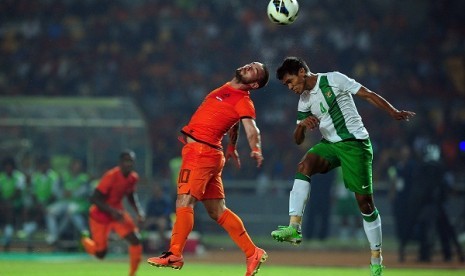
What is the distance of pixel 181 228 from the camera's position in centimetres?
1120

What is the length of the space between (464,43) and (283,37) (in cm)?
504

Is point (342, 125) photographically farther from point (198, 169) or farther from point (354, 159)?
point (198, 169)

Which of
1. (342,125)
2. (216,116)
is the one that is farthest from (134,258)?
(342,125)

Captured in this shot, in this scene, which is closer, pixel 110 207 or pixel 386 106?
pixel 386 106

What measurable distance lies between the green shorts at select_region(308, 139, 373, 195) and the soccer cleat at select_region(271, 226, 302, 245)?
882 millimetres

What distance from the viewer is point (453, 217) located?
24.3 m

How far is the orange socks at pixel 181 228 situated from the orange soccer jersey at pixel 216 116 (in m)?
0.84

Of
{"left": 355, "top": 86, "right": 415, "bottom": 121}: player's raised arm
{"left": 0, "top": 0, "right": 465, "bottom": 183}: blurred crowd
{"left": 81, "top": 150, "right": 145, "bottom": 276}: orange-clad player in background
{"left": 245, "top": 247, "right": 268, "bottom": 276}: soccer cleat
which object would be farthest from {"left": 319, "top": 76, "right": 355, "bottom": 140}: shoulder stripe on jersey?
{"left": 0, "top": 0, "right": 465, "bottom": 183}: blurred crowd

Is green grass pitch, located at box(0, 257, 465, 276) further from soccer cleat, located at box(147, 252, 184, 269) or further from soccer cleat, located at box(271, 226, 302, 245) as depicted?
soccer cleat, located at box(147, 252, 184, 269)

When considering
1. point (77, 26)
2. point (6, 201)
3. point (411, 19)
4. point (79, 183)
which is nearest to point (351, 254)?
point (79, 183)

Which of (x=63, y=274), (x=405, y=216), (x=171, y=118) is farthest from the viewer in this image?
(x=171, y=118)

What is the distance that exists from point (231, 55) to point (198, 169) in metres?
18.5

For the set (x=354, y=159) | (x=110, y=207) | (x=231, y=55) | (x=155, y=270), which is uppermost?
(x=231, y=55)

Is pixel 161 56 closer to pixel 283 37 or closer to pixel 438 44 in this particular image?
Result: pixel 283 37
